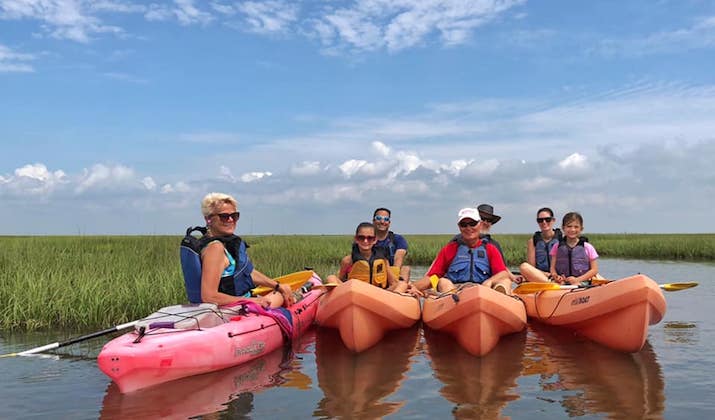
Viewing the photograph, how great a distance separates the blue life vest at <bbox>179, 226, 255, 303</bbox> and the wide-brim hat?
4077 millimetres

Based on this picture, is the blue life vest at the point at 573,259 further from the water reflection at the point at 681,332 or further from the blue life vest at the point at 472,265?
the blue life vest at the point at 472,265

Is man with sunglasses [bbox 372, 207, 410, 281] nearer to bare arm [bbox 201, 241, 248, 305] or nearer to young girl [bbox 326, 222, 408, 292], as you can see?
young girl [bbox 326, 222, 408, 292]

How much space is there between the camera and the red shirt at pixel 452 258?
7723 mm

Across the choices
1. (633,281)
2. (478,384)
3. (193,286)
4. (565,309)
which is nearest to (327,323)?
(193,286)

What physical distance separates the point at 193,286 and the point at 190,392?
3.91ft

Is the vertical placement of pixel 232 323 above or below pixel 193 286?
below

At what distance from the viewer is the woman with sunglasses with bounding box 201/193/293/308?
559 centimetres

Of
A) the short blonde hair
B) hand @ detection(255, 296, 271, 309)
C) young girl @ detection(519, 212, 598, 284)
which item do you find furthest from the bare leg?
the short blonde hair

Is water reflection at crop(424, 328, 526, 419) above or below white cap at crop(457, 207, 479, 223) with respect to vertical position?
below

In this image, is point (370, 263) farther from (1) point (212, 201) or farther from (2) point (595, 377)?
(2) point (595, 377)

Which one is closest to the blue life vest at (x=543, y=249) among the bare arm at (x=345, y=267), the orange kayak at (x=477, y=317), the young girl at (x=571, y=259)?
the young girl at (x=571, y=259)

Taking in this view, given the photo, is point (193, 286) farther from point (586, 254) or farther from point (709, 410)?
point (586, 254)

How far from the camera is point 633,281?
6.27 meters

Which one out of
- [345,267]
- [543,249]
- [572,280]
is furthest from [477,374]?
[543,249]
